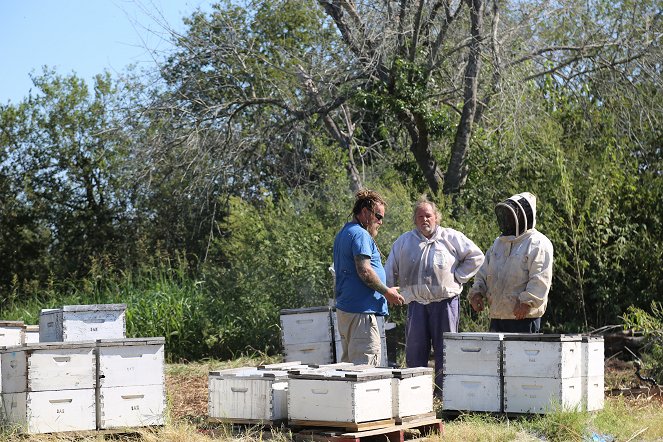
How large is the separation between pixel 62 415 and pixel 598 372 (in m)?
4.38

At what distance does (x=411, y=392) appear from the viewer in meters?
6.88

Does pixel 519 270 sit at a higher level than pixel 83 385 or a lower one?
higher

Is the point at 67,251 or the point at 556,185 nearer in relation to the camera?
the point at 556,185

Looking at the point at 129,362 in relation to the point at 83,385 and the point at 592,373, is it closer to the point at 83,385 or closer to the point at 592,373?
the point at 83,385

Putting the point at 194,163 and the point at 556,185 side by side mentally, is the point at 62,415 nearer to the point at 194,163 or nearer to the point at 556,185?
the point at 556,185

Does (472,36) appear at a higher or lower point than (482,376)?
higher

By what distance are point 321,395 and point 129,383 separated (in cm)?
154

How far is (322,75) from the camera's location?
15172 millimetres

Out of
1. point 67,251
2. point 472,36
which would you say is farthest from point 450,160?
point 67,251

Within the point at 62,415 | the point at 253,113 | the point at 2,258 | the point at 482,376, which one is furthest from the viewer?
the point at 2,258

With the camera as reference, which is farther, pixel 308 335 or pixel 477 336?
pixel 308 335

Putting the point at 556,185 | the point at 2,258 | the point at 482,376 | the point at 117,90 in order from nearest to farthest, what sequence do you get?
the point at 482,376 → the point at 556,185 → the point at 2,258 → the point at 117,90

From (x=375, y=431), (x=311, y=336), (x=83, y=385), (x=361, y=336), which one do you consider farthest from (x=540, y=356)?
(x=83, y=385)

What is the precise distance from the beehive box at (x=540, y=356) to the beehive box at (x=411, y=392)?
86 cm
